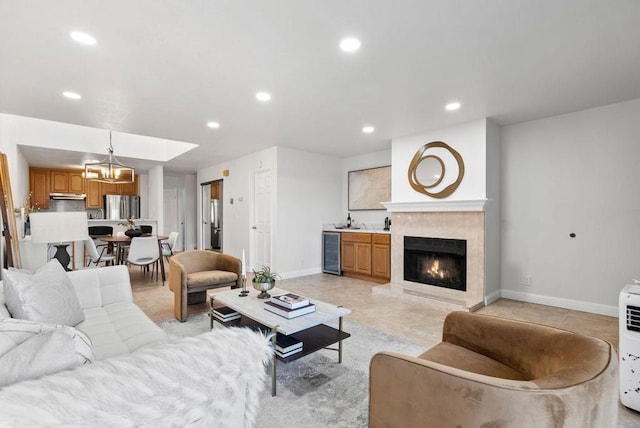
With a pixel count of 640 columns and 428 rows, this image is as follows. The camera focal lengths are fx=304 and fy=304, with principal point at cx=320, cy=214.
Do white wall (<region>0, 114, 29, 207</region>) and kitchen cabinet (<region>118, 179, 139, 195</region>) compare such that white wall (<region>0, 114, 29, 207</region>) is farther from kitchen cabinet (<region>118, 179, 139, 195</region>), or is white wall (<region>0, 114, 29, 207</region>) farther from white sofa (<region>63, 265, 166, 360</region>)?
white sofa (<region>63, 265, 166, 360</region>)

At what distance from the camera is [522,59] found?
2410 mm

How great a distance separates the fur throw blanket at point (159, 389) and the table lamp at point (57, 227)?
2791mm

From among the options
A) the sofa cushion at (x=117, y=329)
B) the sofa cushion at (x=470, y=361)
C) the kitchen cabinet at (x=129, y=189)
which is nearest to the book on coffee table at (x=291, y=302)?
the sofa cushion at (x=117, y=329)

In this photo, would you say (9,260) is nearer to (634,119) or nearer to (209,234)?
(209,234)

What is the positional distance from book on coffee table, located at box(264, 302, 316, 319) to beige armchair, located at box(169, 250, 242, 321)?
4.44 ft

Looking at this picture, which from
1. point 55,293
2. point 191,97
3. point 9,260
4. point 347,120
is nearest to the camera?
point 55,293

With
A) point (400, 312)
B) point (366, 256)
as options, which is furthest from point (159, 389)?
point (366, 256)

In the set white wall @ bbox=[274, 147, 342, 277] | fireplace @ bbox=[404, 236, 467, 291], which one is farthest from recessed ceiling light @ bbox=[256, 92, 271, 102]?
fireplace @ bbox=[404, 236, 467, 291]

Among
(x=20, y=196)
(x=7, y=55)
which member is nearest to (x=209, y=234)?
(x=20, y=196)

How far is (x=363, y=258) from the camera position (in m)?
5.41

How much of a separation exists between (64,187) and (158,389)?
9020 mm

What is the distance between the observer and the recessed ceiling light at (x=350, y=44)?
2129 millimetres

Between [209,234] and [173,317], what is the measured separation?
5027 mm

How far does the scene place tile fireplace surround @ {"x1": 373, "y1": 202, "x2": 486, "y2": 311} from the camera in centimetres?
385
